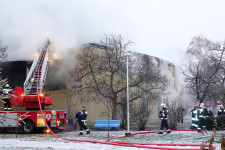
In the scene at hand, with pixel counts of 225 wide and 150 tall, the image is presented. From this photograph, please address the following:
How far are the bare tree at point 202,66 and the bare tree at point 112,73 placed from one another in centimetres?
318

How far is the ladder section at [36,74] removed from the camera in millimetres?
16453

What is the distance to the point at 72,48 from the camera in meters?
19.8

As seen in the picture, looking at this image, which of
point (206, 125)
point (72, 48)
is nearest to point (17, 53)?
point (72, 48)

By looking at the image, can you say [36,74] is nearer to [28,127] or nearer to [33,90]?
[33,90]

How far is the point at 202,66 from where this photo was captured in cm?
2216

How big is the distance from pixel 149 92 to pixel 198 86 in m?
4.39

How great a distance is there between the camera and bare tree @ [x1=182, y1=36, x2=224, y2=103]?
21156mm

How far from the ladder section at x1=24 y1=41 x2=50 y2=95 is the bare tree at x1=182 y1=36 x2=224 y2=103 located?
10.2m

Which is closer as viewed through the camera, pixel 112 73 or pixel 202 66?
pixel 112 73

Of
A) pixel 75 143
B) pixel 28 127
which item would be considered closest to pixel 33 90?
pixel 28 127

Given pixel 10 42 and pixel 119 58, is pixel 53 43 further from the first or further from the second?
pixel 119 58

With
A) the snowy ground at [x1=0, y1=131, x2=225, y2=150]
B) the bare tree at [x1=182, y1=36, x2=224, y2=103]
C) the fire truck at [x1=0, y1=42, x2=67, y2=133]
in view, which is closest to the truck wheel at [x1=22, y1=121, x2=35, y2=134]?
the fire truck at [x1=0, y1=42, x2=67, y2=133]

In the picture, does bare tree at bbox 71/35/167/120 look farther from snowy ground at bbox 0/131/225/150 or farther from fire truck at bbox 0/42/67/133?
snowy ground at bbox 0/131/225/150

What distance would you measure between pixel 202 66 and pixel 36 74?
39.4ft
